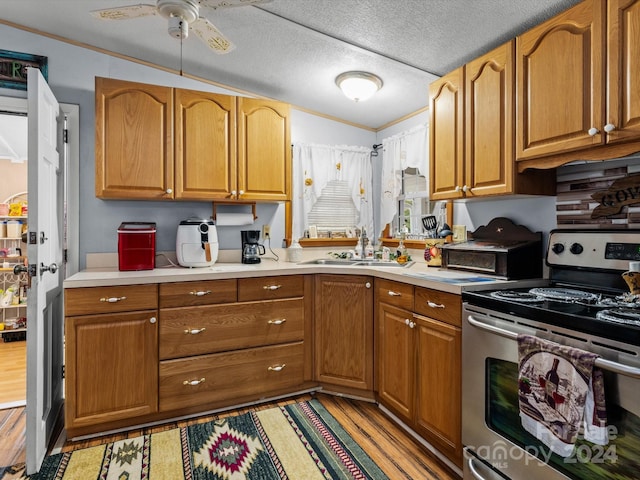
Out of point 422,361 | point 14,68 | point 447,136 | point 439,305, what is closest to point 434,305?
point 439,305

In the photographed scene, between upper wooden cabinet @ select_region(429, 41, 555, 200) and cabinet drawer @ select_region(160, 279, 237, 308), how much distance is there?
1411mm

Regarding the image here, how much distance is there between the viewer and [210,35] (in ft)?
6.14

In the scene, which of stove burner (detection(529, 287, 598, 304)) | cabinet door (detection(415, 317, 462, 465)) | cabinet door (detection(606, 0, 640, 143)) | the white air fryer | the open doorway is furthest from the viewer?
the open doorway

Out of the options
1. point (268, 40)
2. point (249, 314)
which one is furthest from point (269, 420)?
point (268, 40)

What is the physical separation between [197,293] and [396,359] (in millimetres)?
1234

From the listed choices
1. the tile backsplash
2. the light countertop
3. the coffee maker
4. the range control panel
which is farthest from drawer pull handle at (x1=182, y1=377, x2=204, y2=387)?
the tile backsplash

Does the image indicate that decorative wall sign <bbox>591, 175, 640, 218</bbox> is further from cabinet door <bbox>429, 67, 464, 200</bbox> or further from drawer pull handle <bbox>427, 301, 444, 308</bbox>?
drawer pull handle <bbox>427, 301, 444, 308</bbox>

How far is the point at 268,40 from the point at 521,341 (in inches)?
83.4

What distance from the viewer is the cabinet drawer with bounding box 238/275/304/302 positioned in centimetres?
235

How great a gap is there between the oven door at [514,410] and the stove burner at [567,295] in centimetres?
24

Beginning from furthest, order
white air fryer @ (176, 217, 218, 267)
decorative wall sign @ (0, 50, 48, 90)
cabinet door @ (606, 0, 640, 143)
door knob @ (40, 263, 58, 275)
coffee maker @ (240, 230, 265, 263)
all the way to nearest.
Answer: coffee maker @ (240, 230, 265, 263), white air fryer @ (176, 217, 218, 267), decorative wall sign @ (0, 50, 48, 90), door knob @ (40, 263, 58, 275), cabinet door @ (606, 0, 640, 143)

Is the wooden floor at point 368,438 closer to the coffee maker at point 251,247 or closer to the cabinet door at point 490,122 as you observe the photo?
the coffee maker at point 251,247

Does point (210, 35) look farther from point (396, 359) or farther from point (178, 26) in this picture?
point (396, 359)

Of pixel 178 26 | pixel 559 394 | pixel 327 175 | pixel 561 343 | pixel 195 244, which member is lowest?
pixel 559 394
